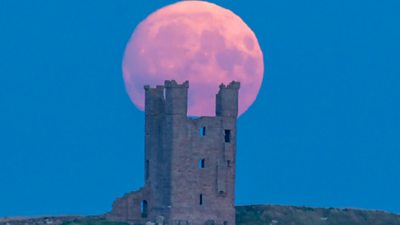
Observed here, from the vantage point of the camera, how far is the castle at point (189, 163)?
16112cm

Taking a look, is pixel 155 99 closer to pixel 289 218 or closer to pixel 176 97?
pixel 176 97

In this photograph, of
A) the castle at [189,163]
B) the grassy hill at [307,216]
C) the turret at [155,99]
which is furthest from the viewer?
the grassy hill at [307,216]

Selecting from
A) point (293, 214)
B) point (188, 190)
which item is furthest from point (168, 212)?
point (293, 214)

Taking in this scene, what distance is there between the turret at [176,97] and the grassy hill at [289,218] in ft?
31.4

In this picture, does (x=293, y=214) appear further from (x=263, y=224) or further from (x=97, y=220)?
(x=97, y=220)

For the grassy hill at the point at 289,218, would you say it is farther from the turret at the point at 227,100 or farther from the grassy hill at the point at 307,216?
the turret at the point at 227,100

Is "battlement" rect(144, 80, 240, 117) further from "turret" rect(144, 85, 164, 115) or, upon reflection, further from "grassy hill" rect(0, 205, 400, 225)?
"grassy hill" rect(0, 205, 400, 225)

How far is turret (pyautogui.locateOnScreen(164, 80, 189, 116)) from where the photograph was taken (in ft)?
529

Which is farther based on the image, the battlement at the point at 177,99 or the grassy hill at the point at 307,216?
the grassy hill at the point at 307,216

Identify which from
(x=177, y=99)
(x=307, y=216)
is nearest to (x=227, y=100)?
(x=177, y=99)

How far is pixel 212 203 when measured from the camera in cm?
16200

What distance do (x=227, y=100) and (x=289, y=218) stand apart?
11.4 m

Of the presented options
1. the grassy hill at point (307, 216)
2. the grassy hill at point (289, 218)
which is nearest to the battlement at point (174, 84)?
the grassy hill at point (289, 218)

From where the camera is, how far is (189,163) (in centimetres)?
16138
